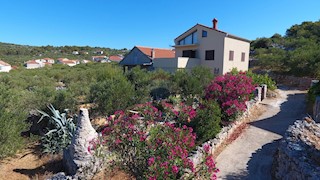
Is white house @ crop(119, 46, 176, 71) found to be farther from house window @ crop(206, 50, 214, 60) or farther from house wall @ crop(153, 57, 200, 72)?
house window @ crop(206, 50, 214, 60)

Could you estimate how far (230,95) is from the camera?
392 inches

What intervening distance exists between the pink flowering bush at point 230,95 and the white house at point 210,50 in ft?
41.8

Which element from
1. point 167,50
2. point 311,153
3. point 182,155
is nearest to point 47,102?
point 182,155

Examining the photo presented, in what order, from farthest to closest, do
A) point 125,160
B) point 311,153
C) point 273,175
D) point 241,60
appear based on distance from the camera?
1. point 241,60
2. point 273,175
3. point 311,153
4. point 125,160

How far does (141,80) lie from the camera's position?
1608cm

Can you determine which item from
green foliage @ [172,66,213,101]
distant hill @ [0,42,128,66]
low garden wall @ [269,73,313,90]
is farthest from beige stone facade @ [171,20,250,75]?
distant hill @ [0,42,128,66]

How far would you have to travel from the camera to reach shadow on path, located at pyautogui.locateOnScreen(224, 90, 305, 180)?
6.16 metres

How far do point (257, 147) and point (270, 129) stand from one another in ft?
7.33

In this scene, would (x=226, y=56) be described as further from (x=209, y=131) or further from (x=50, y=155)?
(x=50, y=155)

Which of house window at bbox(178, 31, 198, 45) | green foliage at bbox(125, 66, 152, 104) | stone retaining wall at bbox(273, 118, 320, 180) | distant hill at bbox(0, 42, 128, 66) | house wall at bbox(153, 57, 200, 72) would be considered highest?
distant hill at bbox(0, 42, 128, 66)

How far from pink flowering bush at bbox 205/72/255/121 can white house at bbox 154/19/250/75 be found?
41.8 ft

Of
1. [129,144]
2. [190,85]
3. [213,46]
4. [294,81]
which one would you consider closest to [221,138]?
[129,144]

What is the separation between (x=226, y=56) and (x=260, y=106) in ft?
36.3

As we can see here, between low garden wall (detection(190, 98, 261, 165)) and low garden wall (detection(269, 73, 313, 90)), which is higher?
low garden wall (detection(269, 73, 313, 90))
